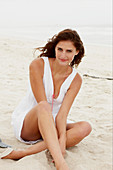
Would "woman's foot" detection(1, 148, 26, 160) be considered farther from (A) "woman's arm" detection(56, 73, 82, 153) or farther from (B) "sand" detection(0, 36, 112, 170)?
(A) "woman's arm" detection(56, 73, 82, 153)

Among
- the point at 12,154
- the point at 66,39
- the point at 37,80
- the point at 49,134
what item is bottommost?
the point at 12,154

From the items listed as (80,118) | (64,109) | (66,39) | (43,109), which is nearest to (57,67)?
(66,39)

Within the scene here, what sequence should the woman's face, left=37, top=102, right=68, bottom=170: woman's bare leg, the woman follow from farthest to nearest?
the woman's face
the woman
left=37, top=102, right=68, bottom=170: woman's bare leg

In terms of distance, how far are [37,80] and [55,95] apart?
28 centimetres

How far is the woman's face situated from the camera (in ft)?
8.99

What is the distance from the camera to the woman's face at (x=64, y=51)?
8.99 feet

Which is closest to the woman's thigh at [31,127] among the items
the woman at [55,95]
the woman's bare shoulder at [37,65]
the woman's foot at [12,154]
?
the woman at [55,95]

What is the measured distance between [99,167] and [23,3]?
50649 mm

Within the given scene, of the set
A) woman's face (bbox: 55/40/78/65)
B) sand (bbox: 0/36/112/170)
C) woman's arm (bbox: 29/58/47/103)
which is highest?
woman's face (bbox: 55/40/78/65)

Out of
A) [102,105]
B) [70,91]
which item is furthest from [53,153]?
[102,105]

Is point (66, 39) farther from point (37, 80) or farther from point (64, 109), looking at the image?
point (64, 109)

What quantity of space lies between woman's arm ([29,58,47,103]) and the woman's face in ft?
0.81

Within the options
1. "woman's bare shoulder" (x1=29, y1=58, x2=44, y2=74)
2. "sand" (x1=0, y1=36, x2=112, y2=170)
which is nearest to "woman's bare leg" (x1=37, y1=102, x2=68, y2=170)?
"sand" (x1=0, y1=36, x2=112, y2=170)

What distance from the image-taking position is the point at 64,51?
274 centimetres
